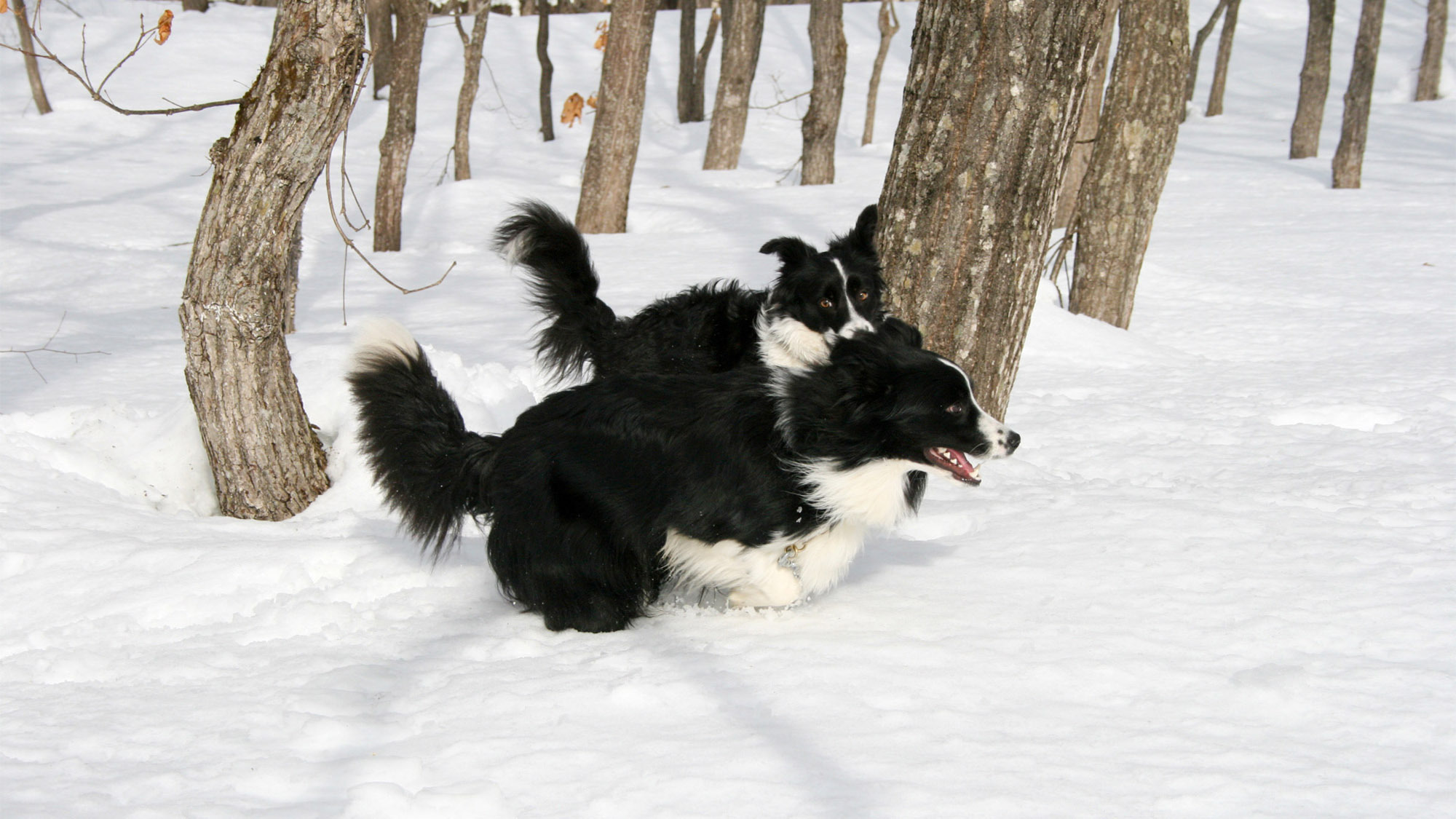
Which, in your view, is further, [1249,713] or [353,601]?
[353,601]

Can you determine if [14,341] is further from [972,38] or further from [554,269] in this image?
[972,38]

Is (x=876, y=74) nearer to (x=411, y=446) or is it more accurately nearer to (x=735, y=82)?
Answer: (x=735, y=82)

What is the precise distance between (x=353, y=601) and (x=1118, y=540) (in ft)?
8.91

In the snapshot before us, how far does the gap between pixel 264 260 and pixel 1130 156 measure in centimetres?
589

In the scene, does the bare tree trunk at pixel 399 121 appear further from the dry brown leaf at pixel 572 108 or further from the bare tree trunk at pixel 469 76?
the dry brown leaf at pixel 572 108

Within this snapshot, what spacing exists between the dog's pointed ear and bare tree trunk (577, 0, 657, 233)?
6570 millimetres

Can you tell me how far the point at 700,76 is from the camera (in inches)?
862

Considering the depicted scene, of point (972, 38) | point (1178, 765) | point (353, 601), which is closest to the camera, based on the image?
point (1178, 765)

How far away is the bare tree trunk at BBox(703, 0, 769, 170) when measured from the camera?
588 inches

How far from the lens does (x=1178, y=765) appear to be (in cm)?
227

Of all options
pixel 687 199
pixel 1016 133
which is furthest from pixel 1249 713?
pixel 687 199

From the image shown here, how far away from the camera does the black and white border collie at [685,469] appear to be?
3.21 m

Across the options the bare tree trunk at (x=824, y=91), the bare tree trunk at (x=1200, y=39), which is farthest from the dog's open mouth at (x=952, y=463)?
the bare tree trunk at (x=1200, y=39)

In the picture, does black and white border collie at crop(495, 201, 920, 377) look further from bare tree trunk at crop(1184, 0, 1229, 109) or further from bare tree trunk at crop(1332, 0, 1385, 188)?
bare tree trunk at crop(1184, 0, 1229, 109)
